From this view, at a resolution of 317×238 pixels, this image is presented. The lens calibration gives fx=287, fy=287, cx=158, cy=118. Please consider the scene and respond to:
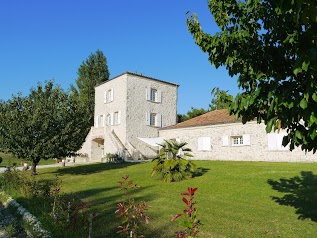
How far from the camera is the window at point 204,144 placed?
28394 millimetres

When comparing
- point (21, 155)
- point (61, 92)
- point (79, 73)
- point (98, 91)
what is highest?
point (79, 73)

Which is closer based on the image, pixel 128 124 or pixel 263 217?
pixel 263 217

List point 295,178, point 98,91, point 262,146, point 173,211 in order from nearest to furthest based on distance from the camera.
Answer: point 173,211, point 295,178, point 262,146, point 98,91

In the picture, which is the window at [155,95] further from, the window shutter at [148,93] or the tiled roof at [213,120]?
the tiled roof at [213,120]

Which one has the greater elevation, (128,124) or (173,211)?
(128,124)

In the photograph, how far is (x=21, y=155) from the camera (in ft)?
64.8

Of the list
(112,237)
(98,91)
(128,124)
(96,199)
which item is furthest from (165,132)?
(112,237)

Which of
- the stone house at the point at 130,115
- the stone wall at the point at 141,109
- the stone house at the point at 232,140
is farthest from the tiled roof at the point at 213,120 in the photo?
the stone house at the point at 130,115

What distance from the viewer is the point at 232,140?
2692 cm

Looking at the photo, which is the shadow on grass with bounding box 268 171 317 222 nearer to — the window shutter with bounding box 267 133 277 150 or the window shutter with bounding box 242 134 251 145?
the window shutter with bounding box 267 133 277 150

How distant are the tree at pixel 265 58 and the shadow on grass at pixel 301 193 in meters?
4.64

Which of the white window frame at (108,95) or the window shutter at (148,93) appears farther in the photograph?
the white window frame at (108,95)

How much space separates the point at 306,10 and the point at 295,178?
1366 cm

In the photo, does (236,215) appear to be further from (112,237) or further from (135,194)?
(135,194)
